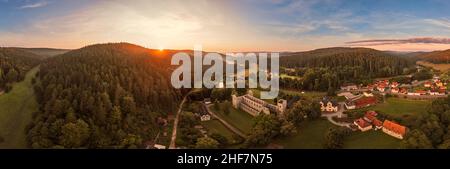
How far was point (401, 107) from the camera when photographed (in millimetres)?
36781

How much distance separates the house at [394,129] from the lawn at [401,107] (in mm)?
4813

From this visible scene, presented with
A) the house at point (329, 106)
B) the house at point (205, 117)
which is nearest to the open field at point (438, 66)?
the house at point (329, 106)

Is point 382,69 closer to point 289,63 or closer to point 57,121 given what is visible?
point 289,63

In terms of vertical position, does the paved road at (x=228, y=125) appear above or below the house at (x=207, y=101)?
below

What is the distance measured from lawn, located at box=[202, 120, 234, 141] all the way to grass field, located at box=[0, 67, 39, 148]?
1936 centimetres

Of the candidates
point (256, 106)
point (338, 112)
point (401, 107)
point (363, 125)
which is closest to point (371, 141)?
point (363, 125)

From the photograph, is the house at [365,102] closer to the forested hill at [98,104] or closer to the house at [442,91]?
the house at [442,91]

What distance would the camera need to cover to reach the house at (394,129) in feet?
93.7

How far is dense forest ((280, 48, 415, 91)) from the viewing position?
55.8 meters

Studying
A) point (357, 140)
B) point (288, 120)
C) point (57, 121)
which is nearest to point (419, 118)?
point (357, 140)

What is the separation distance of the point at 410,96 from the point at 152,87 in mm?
37624

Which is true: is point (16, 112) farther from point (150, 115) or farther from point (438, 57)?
point (438, 57)

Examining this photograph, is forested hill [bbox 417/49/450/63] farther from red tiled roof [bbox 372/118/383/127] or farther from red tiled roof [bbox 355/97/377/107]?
red tiled roof [bbox 372/118/383/127]

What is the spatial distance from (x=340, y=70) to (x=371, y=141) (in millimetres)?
42192
